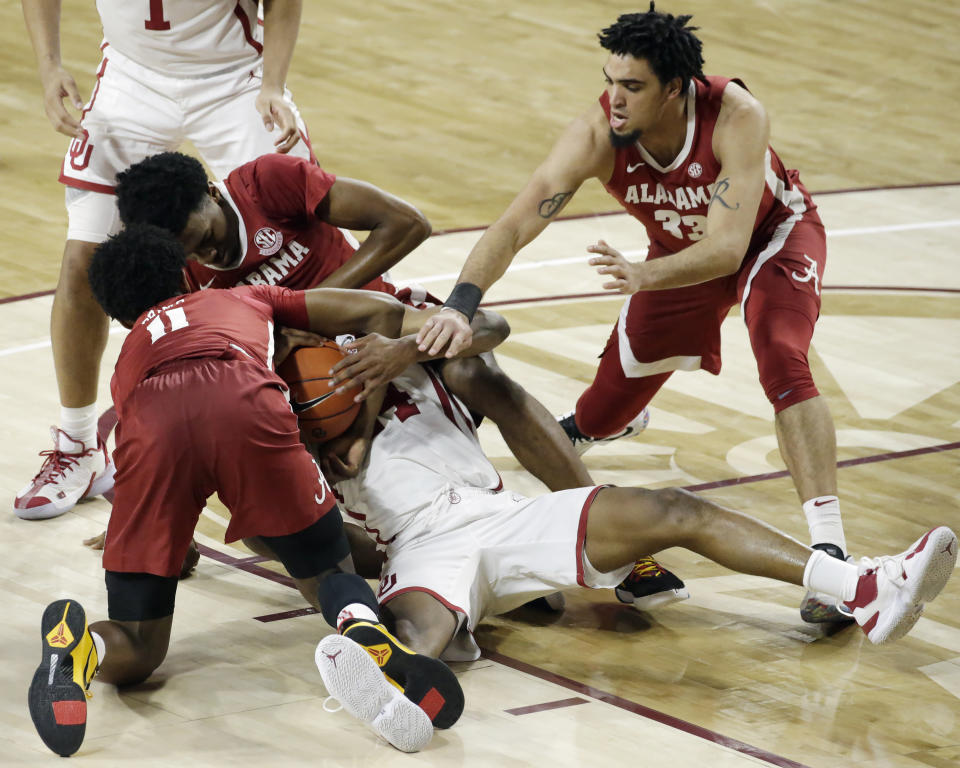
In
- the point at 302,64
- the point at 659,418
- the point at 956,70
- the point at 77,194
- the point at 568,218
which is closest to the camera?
the point at 77,194

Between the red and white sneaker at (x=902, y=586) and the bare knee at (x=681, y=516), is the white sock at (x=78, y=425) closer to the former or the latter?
the bare knee at (x=681, y=516)

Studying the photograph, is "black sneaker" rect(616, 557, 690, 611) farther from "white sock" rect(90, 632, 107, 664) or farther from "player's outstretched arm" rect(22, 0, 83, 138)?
"player's outstretched arm" rect(22, 0, 83, 138)

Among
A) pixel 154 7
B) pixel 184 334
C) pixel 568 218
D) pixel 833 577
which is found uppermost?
pixel 154 7

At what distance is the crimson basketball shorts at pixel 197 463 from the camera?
398 centimetres

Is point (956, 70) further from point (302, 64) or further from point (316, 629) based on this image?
point (316, 629)

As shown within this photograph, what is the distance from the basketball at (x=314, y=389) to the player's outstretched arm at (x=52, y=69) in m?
1.45

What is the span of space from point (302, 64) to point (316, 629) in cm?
761

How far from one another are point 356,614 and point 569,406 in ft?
8.38

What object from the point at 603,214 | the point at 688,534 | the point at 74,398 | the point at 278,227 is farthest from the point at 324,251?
the point at 603,214

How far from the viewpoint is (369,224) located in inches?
194

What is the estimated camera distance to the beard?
4.96 meters

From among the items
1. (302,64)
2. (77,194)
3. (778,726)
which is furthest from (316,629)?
(302,64)

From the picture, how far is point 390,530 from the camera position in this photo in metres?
4.54

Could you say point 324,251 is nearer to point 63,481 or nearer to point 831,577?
point 63,481
